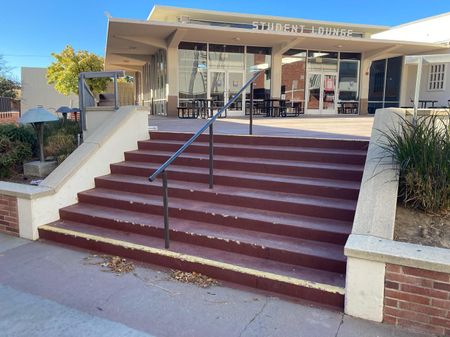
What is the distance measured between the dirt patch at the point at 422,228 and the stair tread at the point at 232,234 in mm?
564

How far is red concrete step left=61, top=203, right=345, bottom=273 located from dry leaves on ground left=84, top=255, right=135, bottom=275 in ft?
1.44

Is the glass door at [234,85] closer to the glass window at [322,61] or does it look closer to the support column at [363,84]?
the glass window at [322,61]

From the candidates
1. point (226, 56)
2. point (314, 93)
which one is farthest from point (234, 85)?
point (314, 93)

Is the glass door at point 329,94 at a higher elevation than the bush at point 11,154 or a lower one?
higher

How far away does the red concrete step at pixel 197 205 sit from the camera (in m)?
3.85

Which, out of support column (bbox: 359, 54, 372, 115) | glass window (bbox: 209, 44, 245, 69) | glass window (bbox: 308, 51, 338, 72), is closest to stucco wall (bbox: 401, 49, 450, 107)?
support column (bbox: 359, 54, 372, 115)

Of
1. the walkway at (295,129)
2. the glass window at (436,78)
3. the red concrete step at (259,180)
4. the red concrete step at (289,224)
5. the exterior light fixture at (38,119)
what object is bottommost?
the red concrete step at (289,224)

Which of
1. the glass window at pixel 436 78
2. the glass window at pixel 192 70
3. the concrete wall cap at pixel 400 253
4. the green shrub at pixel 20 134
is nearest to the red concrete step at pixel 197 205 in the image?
the concrete wall cap at pixel 400 253

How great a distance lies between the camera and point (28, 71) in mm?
29812

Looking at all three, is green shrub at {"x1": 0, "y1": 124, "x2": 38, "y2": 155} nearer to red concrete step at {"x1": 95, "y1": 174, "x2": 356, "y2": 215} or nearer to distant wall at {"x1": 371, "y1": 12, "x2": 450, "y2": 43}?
red concrete step at {"x1": 95, "y1": 174, "x2": 356, "y2": 215}

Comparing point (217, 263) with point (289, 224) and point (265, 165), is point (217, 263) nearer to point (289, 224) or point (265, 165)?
point (289, 224)

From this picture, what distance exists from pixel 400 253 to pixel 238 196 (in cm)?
206

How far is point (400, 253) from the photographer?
264cm

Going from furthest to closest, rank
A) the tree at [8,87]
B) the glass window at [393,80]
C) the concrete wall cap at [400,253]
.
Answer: the tree at [8,87]
the glass window at [393,80]
the concrete wall cap at [400,253]
